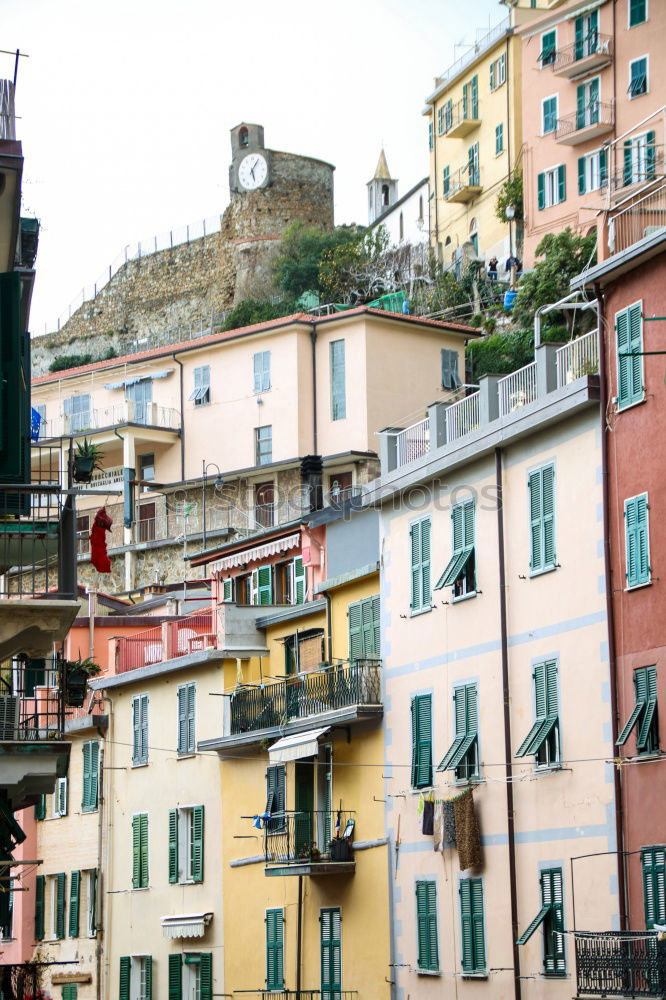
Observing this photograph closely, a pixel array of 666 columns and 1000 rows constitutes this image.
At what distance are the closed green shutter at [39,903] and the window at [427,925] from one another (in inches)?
622

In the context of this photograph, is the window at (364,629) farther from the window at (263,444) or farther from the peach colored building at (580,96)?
the peach colored building at (580,96)

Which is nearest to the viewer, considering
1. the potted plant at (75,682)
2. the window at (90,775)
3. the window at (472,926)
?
the potted plant at (75,682)

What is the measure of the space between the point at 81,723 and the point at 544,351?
18.7 metres

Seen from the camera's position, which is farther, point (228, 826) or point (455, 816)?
point (228, 826)

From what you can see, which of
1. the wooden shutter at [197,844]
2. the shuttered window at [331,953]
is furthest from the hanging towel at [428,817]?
the wooden shutter at [197,844]

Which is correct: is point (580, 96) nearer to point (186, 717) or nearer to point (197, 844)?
point (186, 717)

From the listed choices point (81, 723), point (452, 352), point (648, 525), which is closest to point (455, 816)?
point (648, 525)

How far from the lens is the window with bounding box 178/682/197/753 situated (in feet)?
135

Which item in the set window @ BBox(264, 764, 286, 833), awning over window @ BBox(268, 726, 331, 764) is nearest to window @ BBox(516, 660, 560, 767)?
awning over window @ BBox(268, 726, 331, 764)

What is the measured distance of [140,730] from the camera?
141ft

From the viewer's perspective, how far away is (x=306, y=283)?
87000 mm

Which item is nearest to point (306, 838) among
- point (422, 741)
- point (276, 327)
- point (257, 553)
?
point (422, 741)

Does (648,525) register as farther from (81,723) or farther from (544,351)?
(81,723)

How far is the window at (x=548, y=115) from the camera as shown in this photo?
6576 centimetres
